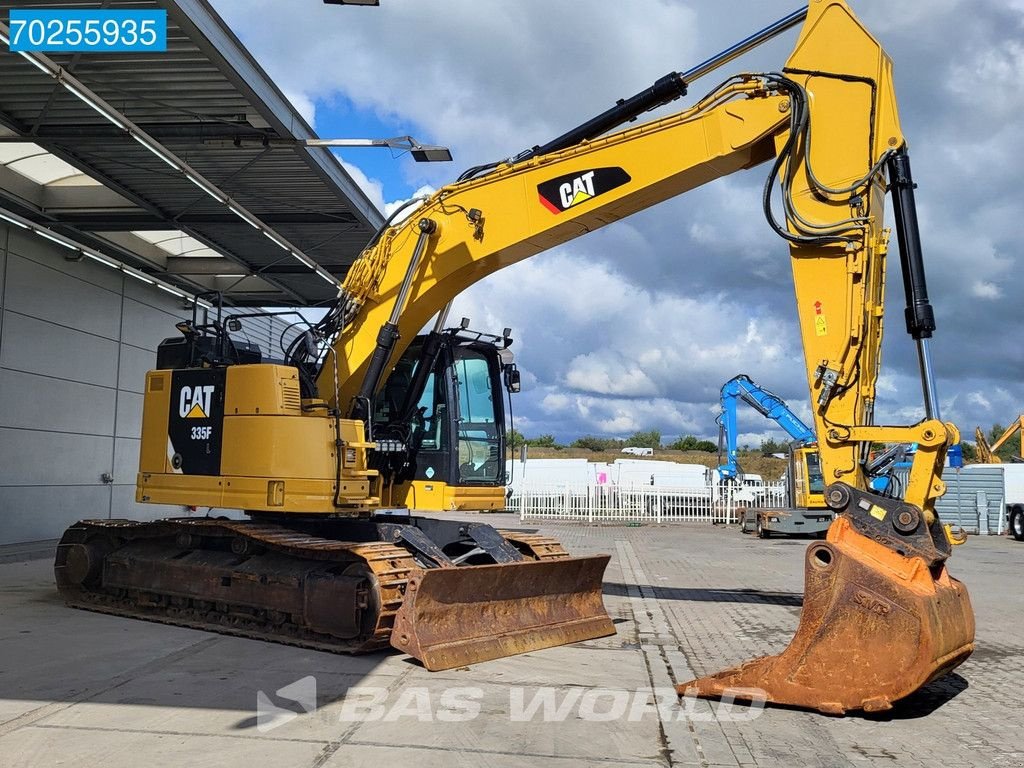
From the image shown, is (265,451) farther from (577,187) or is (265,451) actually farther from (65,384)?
(65,384)

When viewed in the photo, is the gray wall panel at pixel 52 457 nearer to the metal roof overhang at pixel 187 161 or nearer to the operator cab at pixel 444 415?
the metal roof overhang at pixel 187 161

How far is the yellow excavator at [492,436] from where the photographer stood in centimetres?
577

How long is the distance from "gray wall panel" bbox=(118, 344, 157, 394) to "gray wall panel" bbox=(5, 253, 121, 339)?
1.73ft

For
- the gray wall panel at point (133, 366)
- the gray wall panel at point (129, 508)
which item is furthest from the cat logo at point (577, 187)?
the gray wall panel at point (133, 366)

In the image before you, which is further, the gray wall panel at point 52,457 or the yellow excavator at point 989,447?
the yellow excavator at point 989,447

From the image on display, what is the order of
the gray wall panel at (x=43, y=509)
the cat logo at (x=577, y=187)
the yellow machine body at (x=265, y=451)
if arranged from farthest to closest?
the gray wall panel at (x=43, y=509), the yellow machine body at (x=265, y=451), the cat logo at (x=577, y=187)

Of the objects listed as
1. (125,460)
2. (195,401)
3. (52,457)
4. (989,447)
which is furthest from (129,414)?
(989,447)

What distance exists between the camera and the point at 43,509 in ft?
49.8

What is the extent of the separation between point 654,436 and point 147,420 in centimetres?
8789

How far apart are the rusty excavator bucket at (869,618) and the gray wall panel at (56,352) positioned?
12952 mm

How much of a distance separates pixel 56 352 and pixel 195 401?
8.05m

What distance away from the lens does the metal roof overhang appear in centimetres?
1016

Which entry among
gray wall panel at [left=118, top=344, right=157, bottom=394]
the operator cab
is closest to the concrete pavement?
the operator cab

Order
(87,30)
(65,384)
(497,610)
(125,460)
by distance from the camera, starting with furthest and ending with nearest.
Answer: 1. (125,460)
2. (65,384)
3. (87,30)
4. (497,610)
